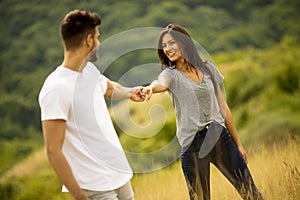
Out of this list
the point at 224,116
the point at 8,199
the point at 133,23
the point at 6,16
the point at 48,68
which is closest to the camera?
the point at 224,116

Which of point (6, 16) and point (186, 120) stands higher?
point (186, 120)

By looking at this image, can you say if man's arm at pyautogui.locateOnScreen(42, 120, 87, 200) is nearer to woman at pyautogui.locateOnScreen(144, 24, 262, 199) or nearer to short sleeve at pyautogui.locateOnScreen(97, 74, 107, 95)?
short sleeve at pyautogui.locateOnScreen(97, 74, 107, 95)

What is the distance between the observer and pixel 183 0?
2103 inches

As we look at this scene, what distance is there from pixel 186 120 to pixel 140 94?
1.03ft

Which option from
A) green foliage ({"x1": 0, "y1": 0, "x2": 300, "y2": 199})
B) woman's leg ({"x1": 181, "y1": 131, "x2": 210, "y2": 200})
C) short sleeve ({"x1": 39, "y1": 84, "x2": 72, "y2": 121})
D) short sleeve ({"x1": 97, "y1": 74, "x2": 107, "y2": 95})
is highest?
short sleeve ({"x1": 39, "y1": 84, "x2": 72, "y2": 121})

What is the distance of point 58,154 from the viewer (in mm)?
2182

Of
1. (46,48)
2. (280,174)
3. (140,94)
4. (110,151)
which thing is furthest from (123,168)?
(46,48)

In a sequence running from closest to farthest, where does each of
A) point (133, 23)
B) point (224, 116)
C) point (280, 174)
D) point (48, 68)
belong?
1. point (224, 116)
2. point (280, 174)
3. point (48, 68)
4. point (133, 23)

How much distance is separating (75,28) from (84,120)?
402 mm

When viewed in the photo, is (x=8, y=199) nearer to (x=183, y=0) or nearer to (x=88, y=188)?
(x=88, y=188)

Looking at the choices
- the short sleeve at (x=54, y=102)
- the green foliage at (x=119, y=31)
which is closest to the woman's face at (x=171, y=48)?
the short sleeve at (x=54, y=102)

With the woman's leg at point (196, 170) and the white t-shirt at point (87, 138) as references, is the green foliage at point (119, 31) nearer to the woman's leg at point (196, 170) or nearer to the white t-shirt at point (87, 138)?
the woman's leg at point (196, 170)

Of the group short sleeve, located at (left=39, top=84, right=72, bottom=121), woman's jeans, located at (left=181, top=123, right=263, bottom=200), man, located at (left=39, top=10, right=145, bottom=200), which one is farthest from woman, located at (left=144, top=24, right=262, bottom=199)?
short sleeve, located at (left=39, top=84, right=72, bottom=121)

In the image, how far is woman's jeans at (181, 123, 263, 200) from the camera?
10.5 ft
